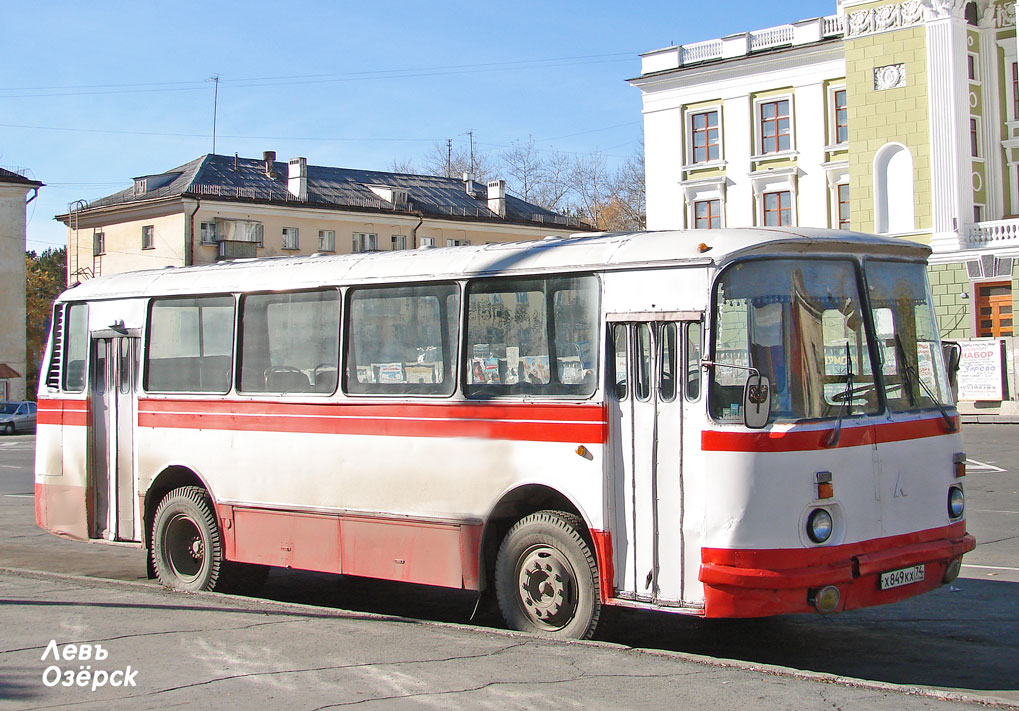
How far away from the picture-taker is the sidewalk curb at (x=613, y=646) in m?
6.37

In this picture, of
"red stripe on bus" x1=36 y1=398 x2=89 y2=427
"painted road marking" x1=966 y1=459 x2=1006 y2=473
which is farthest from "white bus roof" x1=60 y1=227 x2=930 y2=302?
"painted road marking" x1=966 y1=459 x2=1006 y2=473

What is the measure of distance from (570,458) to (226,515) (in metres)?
3.87

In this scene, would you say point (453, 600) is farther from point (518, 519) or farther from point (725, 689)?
point (725, 689)

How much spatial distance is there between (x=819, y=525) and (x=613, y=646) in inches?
59.4

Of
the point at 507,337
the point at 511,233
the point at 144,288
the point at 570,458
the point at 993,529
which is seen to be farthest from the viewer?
the point at 511,233

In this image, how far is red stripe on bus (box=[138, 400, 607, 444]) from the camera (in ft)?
26.4

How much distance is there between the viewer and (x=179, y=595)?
32.6ft

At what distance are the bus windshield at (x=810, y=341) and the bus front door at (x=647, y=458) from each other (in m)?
0.38

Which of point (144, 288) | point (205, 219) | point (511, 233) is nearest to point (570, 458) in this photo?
point (144, 288)

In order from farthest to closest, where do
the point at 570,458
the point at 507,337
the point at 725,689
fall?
1. the point at 507,337
2. the point at 570,458
3. the point at 725,689

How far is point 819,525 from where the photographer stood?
7133mm

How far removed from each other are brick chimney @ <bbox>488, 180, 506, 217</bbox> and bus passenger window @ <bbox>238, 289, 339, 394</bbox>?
2391 inches

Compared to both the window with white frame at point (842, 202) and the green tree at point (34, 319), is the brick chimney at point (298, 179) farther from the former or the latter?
→ the window with white frame at point (842, 202)

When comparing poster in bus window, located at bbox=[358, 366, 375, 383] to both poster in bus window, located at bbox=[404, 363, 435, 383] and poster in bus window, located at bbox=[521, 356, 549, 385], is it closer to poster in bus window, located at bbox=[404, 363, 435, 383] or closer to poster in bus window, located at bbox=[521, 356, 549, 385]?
poster in bus window, located at bbox=[404, 363, 435, 383]
